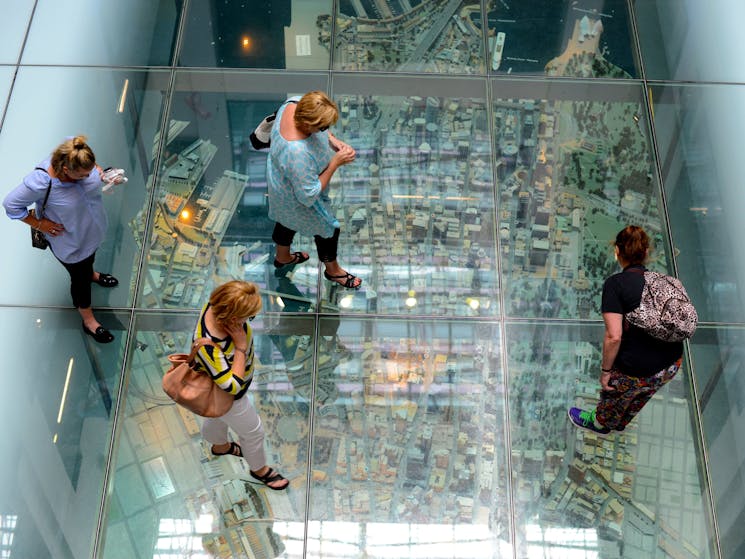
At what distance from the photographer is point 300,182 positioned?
13.6 feet

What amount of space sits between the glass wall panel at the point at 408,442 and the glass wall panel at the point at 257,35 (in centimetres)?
235

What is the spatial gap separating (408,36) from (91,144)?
2558mm

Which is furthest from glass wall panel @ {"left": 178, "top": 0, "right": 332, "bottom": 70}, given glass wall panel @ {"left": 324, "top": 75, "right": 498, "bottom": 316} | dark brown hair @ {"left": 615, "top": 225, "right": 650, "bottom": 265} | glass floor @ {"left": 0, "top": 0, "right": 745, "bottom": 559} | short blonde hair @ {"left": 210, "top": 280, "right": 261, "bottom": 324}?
short blonde hair @ {"left": 210, "top": 280, "right": 261, "bottom": 324}

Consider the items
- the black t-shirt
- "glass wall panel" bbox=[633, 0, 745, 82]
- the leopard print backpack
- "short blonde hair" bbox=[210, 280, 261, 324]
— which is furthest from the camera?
"glass wall panel" bbox=[633, 0, 745, 82]

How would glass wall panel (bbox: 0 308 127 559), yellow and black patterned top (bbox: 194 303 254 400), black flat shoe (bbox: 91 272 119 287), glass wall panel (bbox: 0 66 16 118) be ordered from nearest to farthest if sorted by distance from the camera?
yellow and black patterned top (bbox: 194 303 254 400) < glass wall panel (bbox: 0 308 127 559) < black flat shoe (bbox: 91 272 119 287) < glass wall panel (bbox: 0 66 16 118)

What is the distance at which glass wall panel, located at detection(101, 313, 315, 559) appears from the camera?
4391 mm

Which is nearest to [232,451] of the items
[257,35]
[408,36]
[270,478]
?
[270,478]

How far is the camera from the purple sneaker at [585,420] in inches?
183

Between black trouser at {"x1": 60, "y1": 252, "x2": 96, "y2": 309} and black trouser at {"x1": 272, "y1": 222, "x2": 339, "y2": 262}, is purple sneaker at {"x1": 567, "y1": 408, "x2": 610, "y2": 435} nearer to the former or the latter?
Answer: black trouser at {"x1": 272, "y1": 222, "x2": 339, "y2": 262}

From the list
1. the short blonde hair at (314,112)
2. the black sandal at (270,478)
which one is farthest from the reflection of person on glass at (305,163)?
the black sandal at (270,478)

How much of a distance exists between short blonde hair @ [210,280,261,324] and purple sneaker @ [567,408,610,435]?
2.23 meters

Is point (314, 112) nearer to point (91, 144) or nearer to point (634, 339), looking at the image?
point (634, 339)

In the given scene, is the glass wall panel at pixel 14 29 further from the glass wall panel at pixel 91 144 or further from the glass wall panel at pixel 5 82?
the glass wall panel at pixel 91 144

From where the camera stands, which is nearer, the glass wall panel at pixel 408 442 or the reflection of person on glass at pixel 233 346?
the reflection of person on glass at pixel 233 346
